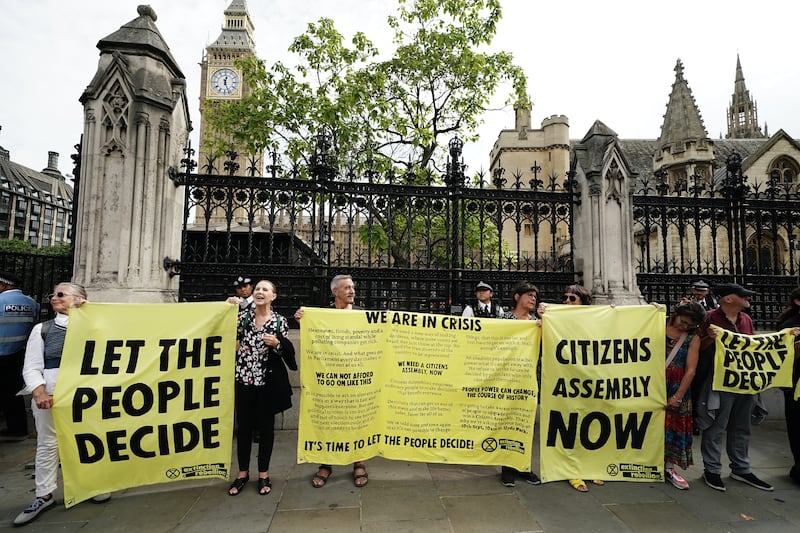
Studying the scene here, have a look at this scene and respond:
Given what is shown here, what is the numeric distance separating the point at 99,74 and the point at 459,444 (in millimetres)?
6998

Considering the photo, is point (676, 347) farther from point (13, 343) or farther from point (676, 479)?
point (13, 343)

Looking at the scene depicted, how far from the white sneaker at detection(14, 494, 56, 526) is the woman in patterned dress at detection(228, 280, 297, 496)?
5.00 ft

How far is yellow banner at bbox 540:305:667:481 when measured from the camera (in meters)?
4.04

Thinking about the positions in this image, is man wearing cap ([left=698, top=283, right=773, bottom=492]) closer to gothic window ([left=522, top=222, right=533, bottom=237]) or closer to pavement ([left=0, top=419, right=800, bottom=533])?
pavement ([left=0, top=419, right=800, bottom=533])

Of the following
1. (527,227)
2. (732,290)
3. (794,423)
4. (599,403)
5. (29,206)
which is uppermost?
(29,206)

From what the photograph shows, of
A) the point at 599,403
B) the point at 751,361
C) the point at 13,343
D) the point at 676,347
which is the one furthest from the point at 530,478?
the point at 13,343

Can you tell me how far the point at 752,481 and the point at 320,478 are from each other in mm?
4483

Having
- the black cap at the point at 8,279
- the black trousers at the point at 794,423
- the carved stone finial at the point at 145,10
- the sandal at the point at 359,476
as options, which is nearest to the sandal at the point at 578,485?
the sandal at the point at 359,476

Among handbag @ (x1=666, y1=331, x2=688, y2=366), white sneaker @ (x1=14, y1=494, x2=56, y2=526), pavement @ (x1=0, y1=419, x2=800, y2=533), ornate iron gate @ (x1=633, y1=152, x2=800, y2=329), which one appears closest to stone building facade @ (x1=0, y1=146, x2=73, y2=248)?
white sneaker @ (x1=14, y1=494, x2=56, y2=526)

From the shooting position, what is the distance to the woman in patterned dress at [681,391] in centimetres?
405

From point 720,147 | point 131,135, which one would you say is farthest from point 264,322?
point 720,147

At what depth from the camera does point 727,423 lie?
4266mm

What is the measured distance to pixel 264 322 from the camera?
12.9 feet

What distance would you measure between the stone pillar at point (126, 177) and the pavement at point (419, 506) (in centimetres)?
247
